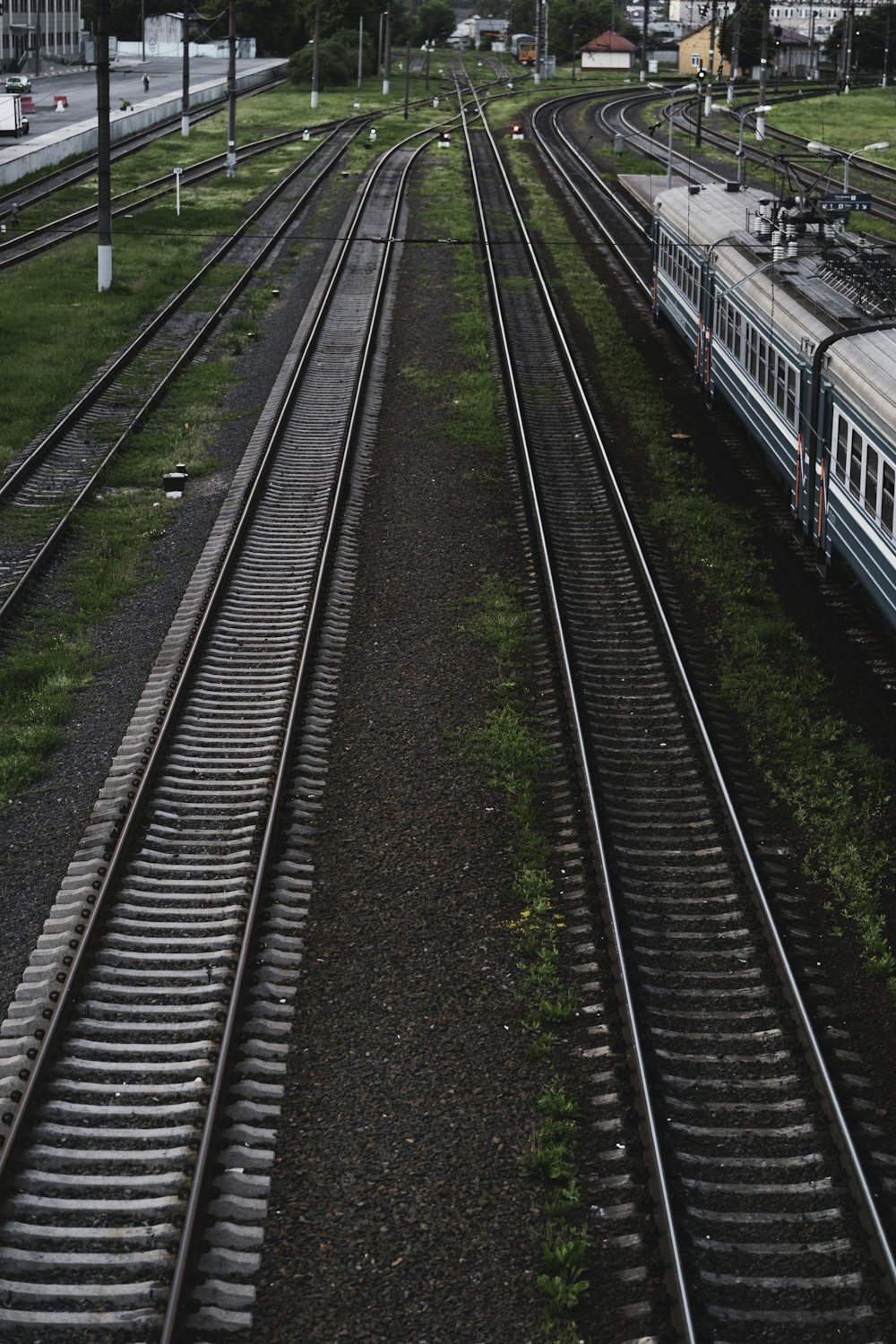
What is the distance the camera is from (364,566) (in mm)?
17094

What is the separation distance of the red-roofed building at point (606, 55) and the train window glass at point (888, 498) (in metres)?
114

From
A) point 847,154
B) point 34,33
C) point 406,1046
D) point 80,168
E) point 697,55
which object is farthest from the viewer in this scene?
point 697,55

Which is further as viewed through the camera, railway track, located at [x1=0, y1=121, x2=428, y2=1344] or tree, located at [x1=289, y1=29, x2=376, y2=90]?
tree, located at [x1=289, y1=29, x2=376, y2=90]

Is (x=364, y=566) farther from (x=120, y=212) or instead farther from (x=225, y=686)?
(x=120, y=212)

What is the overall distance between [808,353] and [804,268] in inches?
140

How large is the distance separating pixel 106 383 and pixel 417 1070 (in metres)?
18.8

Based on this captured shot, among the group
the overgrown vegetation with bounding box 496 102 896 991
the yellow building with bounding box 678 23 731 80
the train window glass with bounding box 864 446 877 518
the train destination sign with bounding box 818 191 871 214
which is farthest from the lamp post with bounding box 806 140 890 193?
the yellow building with bounding box 678 23 731 80

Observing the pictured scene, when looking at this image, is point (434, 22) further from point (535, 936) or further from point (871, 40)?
point (535, 936)

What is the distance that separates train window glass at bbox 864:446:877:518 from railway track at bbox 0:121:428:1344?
18.3 ft

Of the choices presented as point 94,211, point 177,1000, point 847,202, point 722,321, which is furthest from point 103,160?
point 177,1000

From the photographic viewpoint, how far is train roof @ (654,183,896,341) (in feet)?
56.0

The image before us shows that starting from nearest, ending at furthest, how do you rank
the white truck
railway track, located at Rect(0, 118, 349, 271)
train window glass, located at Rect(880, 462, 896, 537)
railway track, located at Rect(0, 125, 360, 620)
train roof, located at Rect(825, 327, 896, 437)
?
train window glass, located at Rect(880, 462, 896, 537), train roof, located at Rect(825, 327, 896, 437), railway track, located at Rect(0, 125, 360, 620), railway track, located at Rect(0, 118, 349, 271), the white truck

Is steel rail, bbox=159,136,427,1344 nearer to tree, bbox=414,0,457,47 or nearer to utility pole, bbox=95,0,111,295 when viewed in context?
utility pole, bbox=95,0,111,295

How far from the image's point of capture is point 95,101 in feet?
264
